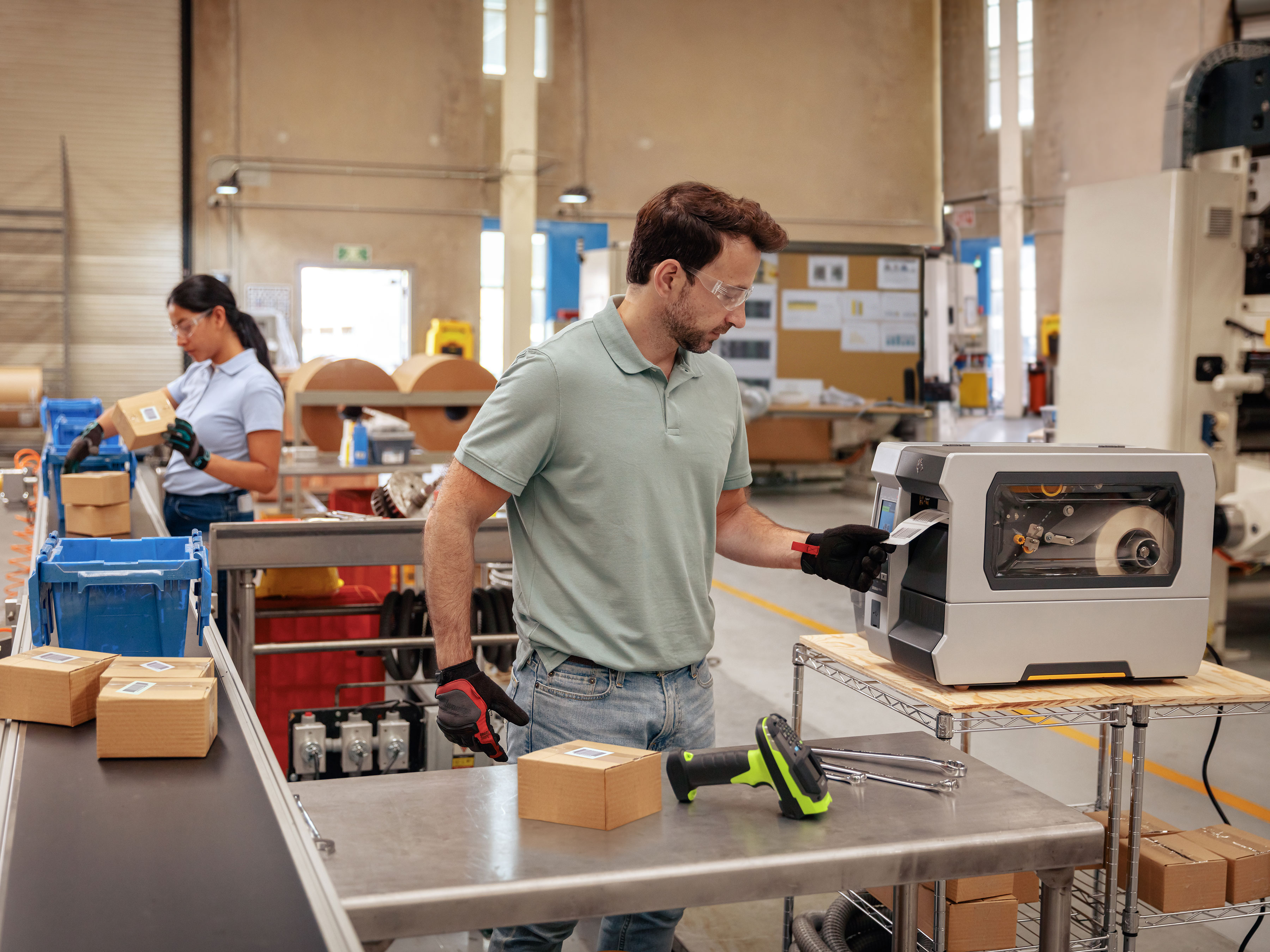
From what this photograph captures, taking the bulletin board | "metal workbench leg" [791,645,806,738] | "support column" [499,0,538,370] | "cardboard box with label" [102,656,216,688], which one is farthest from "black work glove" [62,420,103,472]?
the bulletin board

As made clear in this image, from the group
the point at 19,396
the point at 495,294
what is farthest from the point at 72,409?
the point at 495,294

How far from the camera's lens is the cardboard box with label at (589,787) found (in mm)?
1382

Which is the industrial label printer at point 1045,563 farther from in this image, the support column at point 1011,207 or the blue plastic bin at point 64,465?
the support column at point 1011,207

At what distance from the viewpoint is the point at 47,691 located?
144 centimetres

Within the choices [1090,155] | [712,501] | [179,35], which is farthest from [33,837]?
[1090,155]

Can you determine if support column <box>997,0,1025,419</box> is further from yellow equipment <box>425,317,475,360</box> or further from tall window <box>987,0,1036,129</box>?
yellow equipment <box>425,317,475,360</box>

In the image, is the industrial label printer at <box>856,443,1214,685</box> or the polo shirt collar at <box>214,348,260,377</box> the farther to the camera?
the polo shirt collar at <box>214,348,260,377</box>

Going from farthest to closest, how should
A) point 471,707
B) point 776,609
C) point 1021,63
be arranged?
point 1021,63 → point 776,609 → point 471,707

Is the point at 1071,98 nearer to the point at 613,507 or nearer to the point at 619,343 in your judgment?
the point at 619,343

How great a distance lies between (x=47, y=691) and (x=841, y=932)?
167 centimetres

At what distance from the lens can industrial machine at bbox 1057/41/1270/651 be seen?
14.8 feet

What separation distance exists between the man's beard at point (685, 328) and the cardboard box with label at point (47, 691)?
0.96 metres

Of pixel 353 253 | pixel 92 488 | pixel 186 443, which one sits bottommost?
pixel 92 488

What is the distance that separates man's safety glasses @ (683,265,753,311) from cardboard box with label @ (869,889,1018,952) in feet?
3.94
